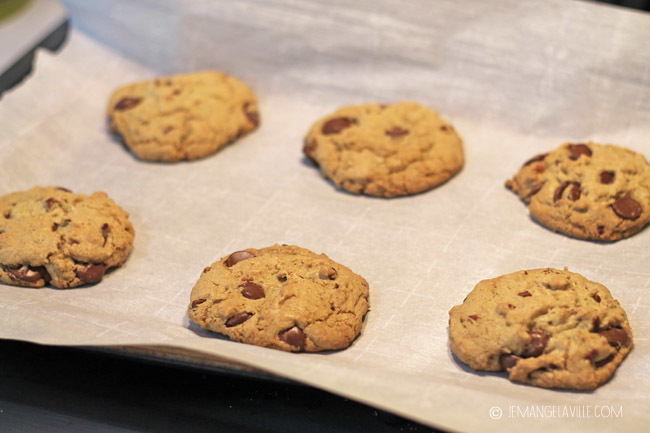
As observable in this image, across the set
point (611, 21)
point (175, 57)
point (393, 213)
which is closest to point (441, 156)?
point (393, 213)

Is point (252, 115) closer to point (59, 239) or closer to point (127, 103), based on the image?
point (127, 103)

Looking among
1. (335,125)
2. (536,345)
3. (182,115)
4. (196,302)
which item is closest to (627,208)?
(536,345)

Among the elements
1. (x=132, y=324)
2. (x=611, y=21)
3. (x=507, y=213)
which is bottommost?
(x=507, y=213)

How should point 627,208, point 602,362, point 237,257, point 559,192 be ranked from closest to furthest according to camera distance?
point 602,362
point 237,257
point 627,208
point 559,192

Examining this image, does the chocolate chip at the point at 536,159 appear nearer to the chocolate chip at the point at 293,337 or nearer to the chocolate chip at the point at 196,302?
the chocolate chip at the point at 293,337

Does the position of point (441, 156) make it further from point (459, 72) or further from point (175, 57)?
point (175, 57)

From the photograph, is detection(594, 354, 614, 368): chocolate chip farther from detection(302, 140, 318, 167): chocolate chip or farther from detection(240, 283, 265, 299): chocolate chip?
detection(302, 140, 318, 167): chocolate chip
